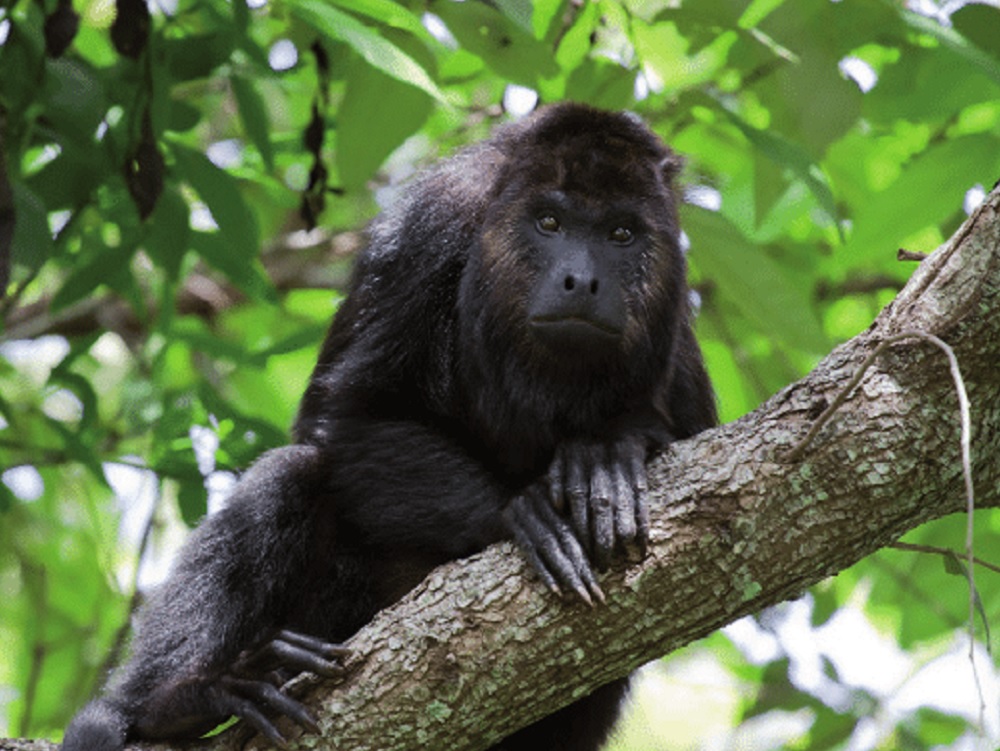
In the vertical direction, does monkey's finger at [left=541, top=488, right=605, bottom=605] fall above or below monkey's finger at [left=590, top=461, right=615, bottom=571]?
below

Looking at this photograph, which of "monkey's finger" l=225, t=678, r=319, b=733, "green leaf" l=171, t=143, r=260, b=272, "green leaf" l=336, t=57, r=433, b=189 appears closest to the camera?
"monkey's finger" l=225, t=678, r=319, b=733

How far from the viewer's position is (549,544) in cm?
266

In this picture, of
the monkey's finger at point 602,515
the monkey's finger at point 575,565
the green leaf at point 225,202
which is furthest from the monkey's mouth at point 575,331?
the green leaf at point 225,202

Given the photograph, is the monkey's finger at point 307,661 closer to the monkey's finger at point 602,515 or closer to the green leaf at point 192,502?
the monkey's finger at point 602,515

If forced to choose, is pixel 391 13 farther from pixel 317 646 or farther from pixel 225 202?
pixel 317 646

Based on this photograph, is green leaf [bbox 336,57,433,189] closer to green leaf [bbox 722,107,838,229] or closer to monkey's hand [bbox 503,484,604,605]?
green leaf [bbox 722,107,838,229]

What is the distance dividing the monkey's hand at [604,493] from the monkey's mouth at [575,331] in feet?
0.81

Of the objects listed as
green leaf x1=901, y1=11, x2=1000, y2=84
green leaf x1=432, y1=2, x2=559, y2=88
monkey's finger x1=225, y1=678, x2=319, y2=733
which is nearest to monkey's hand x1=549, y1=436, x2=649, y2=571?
monkey's finger x1=225, y1=678, x2=319, y2=733

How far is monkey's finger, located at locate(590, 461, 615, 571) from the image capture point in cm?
259

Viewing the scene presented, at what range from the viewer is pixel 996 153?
11.3 ft

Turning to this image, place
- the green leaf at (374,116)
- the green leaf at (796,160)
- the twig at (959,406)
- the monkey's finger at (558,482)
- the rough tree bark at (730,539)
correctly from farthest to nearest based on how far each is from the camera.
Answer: the green leaf at (374,116), the green leaf at (796,160), the monkey's finger at (558,482), the rough tree bark at (730,539), the twig at (959,406)

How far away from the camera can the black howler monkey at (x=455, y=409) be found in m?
3.03

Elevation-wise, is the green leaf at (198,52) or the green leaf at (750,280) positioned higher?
the green leaf at (198,52)

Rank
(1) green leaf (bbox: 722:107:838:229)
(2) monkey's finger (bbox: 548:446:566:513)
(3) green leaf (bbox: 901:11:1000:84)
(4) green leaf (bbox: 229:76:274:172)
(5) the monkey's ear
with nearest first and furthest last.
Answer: (2) monkey's finger (bbox: 548:446:566:513)
(3) green leaf (bbox: 901:11:1000:84)
(1) green leaf (bbox: 722:107:838:229)
(5) the monkey's ear
(4) green leaf (bbox: 229:76:274:172)
